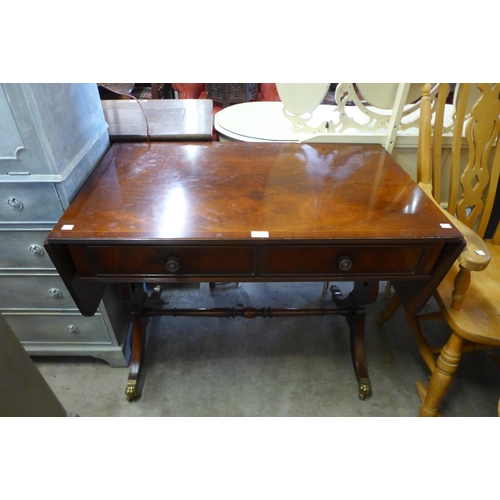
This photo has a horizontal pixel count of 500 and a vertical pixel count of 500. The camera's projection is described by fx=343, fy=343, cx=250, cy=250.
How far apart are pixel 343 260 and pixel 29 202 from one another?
2.94 ft

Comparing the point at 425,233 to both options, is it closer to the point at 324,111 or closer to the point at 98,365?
the point at 324,111

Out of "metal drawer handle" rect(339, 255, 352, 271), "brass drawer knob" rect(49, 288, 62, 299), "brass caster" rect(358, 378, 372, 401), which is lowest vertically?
"brass caster" rect(358, 378, 372, 401)

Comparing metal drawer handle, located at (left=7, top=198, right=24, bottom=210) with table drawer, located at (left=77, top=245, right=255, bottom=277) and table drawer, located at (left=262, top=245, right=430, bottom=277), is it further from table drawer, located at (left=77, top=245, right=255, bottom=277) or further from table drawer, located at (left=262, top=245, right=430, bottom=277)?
table drawer, located at (left=262, top=245, right=430, bottom=277)

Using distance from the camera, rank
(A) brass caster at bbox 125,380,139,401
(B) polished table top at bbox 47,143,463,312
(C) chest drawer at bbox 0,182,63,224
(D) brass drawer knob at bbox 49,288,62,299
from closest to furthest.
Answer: (B) polished table top at bbox 47,143,463,312
(C) chest drawer at bbox 0,182,63,224
(D) brass drawer knob at bbox 49,288,62,299
(A) brass caster at bbox 125,380,139,401

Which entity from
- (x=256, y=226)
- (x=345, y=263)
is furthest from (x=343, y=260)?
(x=256, y=226)

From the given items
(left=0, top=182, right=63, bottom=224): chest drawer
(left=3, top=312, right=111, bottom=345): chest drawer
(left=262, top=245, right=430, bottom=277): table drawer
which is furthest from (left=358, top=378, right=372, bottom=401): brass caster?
(left=0, top=182, right=63, bottom=224): chest drawer

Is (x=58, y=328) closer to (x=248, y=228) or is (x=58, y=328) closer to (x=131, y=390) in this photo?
(x=131, y=390)

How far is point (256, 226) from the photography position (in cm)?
86

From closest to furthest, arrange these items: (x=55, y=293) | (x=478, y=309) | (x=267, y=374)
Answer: (x=478, y=309) < (x=55, y=293) < (x=267, y=374)

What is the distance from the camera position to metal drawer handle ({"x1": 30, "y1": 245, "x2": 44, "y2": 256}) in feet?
3.55

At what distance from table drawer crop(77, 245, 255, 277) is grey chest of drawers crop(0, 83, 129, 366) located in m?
0.23

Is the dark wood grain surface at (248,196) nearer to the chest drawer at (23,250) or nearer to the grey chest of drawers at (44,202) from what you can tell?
the grey chest of drawers at (44,202)

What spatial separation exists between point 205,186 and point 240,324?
2.96 feet

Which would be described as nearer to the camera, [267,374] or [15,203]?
[15,203]
